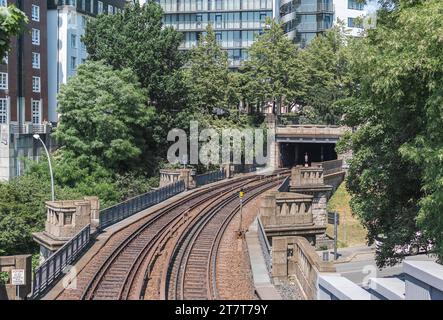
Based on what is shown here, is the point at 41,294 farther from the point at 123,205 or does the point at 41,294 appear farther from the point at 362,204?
the point at 123,205

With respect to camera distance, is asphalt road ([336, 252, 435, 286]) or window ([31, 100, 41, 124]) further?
window ([31, 100, 41, 124])

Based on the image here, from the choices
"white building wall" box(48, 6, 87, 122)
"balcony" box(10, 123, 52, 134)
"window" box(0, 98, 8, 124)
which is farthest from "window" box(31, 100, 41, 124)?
"window" box(0, 98, 8, 124)

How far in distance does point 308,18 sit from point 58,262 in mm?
77506

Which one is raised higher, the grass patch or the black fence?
the black fence

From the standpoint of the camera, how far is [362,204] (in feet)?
72.9

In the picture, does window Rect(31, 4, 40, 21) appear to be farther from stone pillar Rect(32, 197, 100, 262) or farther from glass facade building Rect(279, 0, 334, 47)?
stone pillar Rect(32, 197, 100, 262)

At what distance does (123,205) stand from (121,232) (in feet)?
12.9

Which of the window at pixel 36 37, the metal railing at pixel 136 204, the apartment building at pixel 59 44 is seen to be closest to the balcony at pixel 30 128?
the apartment building at pixel 59 44

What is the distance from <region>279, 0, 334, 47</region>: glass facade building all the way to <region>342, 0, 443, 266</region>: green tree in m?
69.3

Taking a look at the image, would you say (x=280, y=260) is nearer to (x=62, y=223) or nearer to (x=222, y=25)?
(x=62, y=223)

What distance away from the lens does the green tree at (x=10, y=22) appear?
11.2 m

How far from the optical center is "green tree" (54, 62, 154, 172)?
45.9 metres

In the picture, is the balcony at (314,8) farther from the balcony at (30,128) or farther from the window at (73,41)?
the balcony at (30,128)
